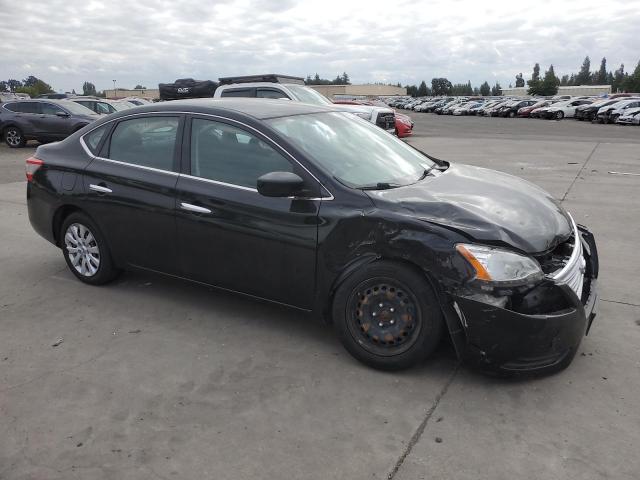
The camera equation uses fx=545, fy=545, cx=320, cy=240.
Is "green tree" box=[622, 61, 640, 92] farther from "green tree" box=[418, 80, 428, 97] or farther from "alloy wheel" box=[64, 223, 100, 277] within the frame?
"alloy wheel" box=[64, 223, 100, 277]

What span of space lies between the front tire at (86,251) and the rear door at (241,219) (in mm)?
979

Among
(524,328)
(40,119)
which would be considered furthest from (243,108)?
(40,119)

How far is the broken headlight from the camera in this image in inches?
117

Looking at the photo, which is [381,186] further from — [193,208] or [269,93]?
[269,93]

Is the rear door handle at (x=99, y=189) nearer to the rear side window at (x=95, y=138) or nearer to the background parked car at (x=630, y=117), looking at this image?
the rear side window at (x=95, y=138)

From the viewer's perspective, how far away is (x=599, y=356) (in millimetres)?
3510

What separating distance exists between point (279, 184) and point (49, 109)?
16.7m

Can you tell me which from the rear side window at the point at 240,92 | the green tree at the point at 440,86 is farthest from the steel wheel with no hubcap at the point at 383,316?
the green tree at the point at 440,86

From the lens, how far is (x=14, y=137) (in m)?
17.8

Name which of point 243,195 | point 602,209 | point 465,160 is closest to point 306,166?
point 243,195

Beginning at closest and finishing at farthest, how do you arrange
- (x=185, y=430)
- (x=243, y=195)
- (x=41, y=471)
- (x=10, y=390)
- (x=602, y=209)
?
1. (x=41, y=471)
2. (x=185, y=430)
3. (x=10, y=390)
4. (x=243, y=195)
5. (x=602, y=209)

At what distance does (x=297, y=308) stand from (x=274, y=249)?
0.43 meters

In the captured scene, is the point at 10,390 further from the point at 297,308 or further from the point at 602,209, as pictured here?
the point at 602,209

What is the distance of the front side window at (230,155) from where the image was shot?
3746 mm
